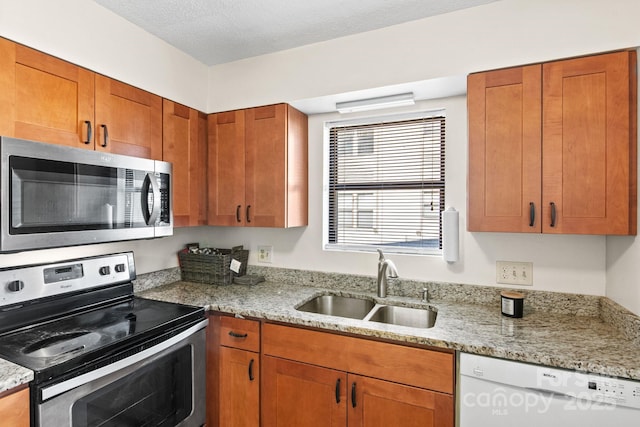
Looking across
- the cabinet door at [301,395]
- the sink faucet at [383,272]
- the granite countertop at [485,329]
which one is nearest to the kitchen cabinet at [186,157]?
the granite countertop at [485,329]

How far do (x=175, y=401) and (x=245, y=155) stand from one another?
1.41 m

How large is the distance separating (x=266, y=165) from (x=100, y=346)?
4.18ft

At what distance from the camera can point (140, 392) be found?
57.0 inches

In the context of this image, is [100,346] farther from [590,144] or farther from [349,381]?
[590,144]

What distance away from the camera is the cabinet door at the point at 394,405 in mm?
1398

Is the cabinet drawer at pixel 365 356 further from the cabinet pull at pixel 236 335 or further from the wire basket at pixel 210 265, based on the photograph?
the wire basket at pixel 210 265

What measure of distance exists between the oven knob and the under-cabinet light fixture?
1.79 metres

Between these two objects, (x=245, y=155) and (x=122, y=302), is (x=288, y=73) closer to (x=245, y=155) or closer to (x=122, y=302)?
(x=245, y=155)

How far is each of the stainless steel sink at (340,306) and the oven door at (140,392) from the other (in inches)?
26.9

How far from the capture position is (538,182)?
5.05ft

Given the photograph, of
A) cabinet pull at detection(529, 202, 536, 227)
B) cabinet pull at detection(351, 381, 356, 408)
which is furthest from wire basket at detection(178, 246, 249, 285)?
cabinet pull at detection(529, 202, 536, 227)

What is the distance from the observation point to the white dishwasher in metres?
1.17

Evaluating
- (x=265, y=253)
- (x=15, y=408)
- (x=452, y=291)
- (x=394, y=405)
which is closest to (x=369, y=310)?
(x=452, y=291)

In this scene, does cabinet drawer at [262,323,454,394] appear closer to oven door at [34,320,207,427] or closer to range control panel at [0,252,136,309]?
oven door at [34,320,207,427]
